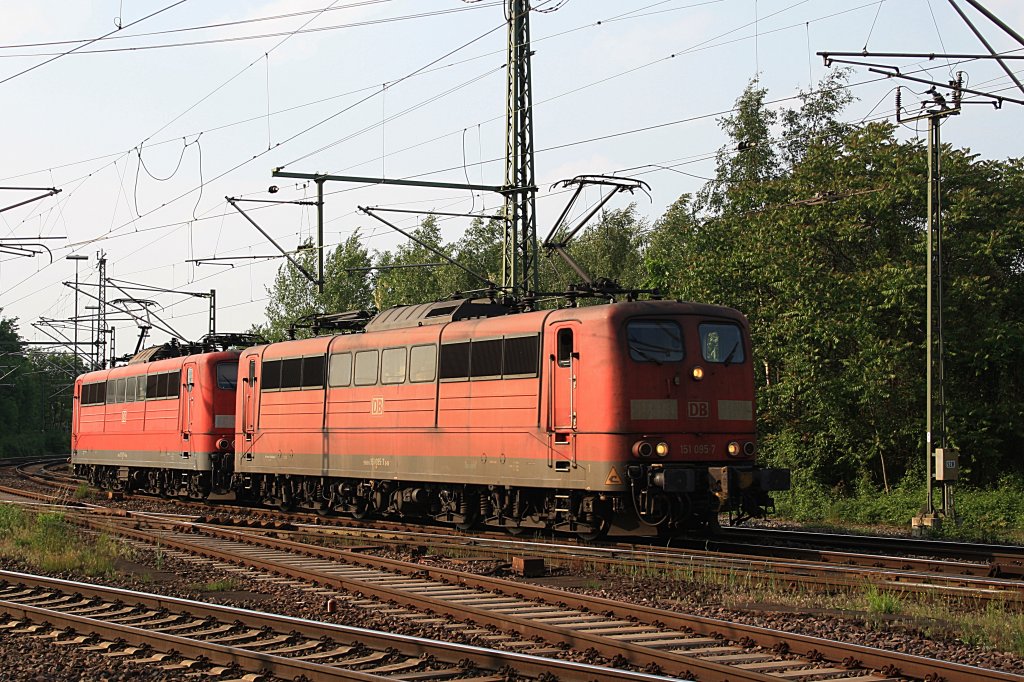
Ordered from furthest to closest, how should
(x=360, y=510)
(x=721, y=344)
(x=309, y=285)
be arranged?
(x=309, y=285)
(x=360, y=510)
(x=721, y=344)

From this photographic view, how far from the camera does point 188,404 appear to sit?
30.1 metres

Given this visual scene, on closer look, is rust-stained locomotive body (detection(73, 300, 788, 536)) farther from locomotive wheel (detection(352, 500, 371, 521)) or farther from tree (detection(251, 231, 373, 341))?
tree (detection(251, 231, 373, 341))

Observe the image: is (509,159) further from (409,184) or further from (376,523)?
(376,523)

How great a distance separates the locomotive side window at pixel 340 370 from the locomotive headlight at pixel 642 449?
785 centimetres

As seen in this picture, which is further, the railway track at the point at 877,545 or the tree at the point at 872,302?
the tree at the point at 872,302

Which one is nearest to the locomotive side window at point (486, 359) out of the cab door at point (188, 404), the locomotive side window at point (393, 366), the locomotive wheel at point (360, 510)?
the locomotive side window at point (393, 366)

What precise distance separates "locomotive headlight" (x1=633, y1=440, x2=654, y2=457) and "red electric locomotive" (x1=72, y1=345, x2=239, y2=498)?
14.9 m

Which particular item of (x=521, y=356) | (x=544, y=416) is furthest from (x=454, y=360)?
(x=544, y=416)

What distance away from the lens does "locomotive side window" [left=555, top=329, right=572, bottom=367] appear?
17516 millimetres

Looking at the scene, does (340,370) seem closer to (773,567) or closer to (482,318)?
(482,318)

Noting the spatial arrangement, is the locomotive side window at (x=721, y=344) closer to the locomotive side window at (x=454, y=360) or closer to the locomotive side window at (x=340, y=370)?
the locomotive side window at (x=454, y=360)

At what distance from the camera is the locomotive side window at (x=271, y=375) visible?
25609mm

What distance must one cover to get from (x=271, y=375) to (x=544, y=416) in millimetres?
9938

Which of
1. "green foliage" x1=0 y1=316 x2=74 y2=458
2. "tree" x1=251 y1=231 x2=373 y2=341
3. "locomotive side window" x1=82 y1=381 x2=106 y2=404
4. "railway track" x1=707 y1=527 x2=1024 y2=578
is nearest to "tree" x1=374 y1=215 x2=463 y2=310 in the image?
"tree" x1=251 y1=231 x2=373 y2=341
